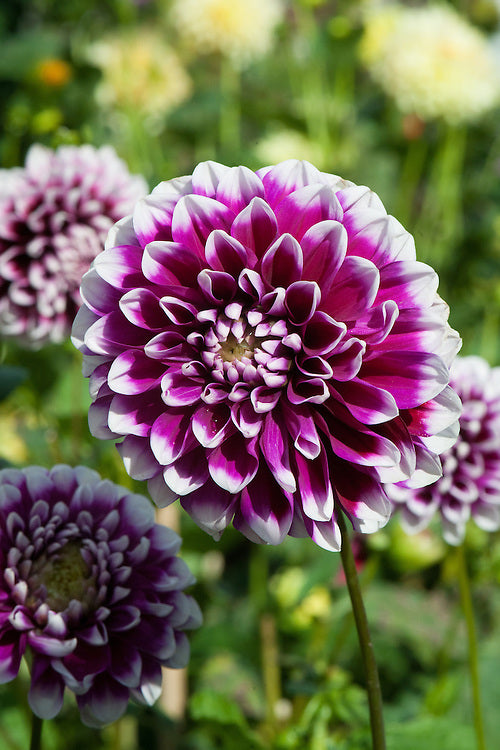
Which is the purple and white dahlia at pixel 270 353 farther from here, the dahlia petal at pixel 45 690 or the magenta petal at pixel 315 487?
the dahlia petal at pixel 45 690

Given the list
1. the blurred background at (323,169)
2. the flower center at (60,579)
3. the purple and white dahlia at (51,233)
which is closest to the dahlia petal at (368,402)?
the flower center at (60,579)

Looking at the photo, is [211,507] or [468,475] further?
[468,475]

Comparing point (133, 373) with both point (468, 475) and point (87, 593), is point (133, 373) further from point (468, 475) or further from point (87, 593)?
point (468, 475)

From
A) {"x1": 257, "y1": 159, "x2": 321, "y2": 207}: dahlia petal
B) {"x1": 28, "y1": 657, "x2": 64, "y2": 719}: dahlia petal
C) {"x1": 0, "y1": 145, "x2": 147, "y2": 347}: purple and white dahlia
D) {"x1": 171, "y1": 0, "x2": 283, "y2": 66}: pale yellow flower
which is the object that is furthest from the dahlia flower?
{"x1": 28, "y1": 657, "x2": 64, "y2": 719}: dahlia petal

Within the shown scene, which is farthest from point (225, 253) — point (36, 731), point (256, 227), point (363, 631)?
point (36, 731)

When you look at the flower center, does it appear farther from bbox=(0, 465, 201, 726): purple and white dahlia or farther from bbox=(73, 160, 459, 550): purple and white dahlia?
bbox=(73, 160, 459, 550): purple and white dahlia

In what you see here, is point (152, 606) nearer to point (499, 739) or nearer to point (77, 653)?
point (77, 653)

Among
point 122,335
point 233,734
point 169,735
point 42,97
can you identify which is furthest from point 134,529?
point 42,97
